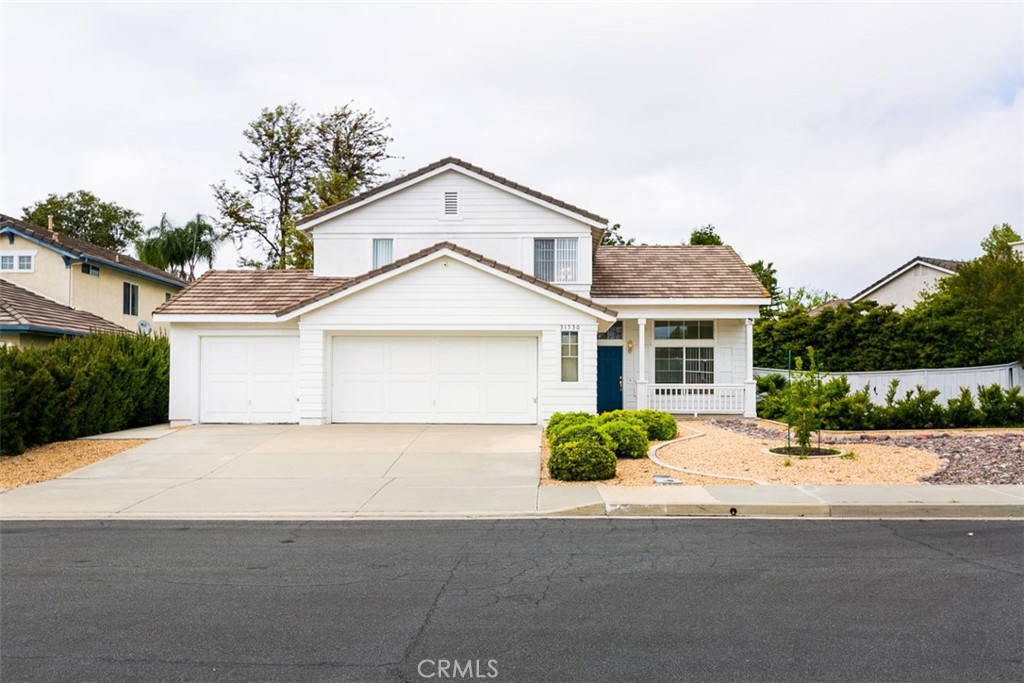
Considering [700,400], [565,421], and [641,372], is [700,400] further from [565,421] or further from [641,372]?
[565,421]

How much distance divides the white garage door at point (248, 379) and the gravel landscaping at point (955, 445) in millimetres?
11068

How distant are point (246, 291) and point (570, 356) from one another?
929cm

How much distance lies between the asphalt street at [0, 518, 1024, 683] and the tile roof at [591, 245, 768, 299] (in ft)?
44.6

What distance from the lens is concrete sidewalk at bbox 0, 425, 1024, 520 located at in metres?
9.66

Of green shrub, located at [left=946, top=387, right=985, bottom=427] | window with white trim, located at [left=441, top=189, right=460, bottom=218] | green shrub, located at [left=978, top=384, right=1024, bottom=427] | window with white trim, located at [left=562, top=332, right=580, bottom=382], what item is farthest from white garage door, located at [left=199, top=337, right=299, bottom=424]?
green shrub, located at [left=978, top=384, right=1024, bottom=427]

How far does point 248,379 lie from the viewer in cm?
1967

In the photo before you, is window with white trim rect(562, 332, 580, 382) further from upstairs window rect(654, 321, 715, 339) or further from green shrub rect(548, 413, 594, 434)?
upstairs window rect(654, 321, 715, 339)

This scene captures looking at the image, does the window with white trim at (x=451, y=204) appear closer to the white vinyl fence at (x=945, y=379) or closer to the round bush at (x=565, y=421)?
the round bush at (x=565, y=421)

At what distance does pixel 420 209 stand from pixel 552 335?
243 inches

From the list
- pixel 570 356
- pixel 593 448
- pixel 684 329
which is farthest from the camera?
pixel 684 329

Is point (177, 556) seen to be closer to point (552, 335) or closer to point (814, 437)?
point (552, 335)

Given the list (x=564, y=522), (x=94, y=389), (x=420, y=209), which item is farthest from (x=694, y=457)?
(x=94, y=389)

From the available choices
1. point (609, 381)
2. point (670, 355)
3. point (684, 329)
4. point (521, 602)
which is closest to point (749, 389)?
point (670, 355)

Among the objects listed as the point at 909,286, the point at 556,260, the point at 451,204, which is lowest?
the point at 556,260
